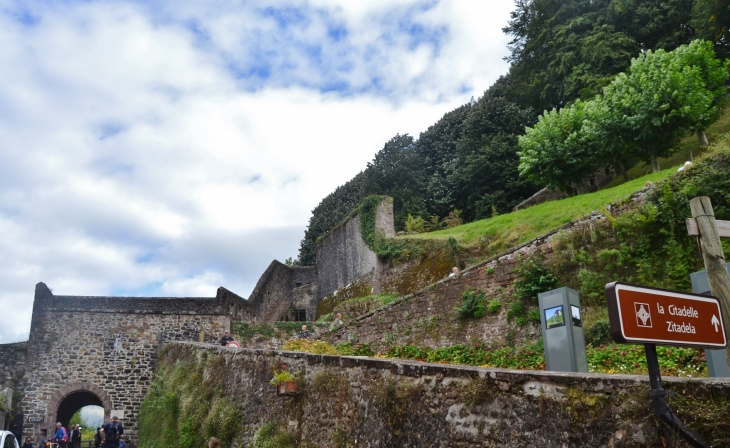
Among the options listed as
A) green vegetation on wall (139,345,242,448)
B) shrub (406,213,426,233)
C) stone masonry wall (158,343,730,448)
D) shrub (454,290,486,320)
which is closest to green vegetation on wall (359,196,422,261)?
shrub (406,213,426,233)

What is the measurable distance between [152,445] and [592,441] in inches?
538

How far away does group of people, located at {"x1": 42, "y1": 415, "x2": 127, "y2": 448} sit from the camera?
18.0m

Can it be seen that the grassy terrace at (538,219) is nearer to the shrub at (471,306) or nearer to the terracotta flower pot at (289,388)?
the shrub at (471,306)

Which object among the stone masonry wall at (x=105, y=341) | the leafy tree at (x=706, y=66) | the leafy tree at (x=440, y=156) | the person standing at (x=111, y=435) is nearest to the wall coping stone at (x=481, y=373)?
the person standing at (x=111, y=435)

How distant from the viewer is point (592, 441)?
3.81 meters

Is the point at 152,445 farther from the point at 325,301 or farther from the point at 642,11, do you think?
the point at 642,11

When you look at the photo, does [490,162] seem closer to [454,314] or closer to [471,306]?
[454,314]

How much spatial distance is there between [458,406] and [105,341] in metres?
20.0

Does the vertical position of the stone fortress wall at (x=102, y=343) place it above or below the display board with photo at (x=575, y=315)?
above

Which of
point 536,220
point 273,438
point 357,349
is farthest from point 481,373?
point 536,220

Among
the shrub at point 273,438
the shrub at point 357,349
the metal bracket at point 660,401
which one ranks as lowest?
the shrub at point 273,438

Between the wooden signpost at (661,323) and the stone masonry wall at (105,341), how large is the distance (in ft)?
67.1

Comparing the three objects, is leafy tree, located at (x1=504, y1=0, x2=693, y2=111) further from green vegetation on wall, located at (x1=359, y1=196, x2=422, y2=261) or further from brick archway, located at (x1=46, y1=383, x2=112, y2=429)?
brick archway, located at (x1=46, y1=383, x2=112, y2=429)

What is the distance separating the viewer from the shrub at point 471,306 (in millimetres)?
12086
